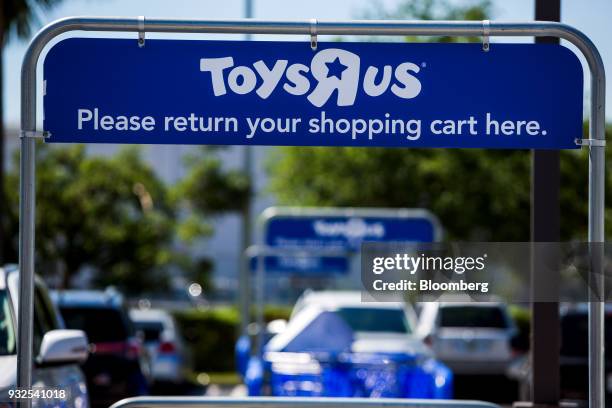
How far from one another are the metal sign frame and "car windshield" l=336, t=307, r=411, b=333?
11.1 metres

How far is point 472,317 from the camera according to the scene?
69.4ft

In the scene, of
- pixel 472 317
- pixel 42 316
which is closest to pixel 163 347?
pixel 472 317

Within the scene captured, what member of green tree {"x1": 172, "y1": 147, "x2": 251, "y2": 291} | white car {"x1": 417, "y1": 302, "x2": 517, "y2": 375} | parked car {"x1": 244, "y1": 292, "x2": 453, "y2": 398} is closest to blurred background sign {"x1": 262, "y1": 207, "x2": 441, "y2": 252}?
white car {"x1": 417, "y1": 302, "x2": 517, "y2": 375}

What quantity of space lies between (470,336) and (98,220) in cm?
982

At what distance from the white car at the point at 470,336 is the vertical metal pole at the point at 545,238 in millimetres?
12196

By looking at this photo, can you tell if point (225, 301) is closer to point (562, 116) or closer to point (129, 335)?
point (129, 335)

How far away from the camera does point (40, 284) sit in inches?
348

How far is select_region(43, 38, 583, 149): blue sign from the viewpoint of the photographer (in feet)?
20.1

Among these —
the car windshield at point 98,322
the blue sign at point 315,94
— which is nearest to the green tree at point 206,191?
the car windshield at point 98,322

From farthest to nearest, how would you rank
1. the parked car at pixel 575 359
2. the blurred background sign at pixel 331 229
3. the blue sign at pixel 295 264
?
the blue sign at pixel 295 264
the blurred background sign at pixel 331 229
the parked car at pixel 575 359

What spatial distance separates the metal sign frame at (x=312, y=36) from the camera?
5836 mm

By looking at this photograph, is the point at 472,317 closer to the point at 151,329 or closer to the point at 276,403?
the point at 151,329

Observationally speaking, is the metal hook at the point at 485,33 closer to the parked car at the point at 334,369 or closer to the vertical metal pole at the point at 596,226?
the vertical metal pole at the point at 596,226

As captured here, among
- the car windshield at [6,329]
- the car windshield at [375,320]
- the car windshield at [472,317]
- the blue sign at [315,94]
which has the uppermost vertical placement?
the blue sign at [315,94]
